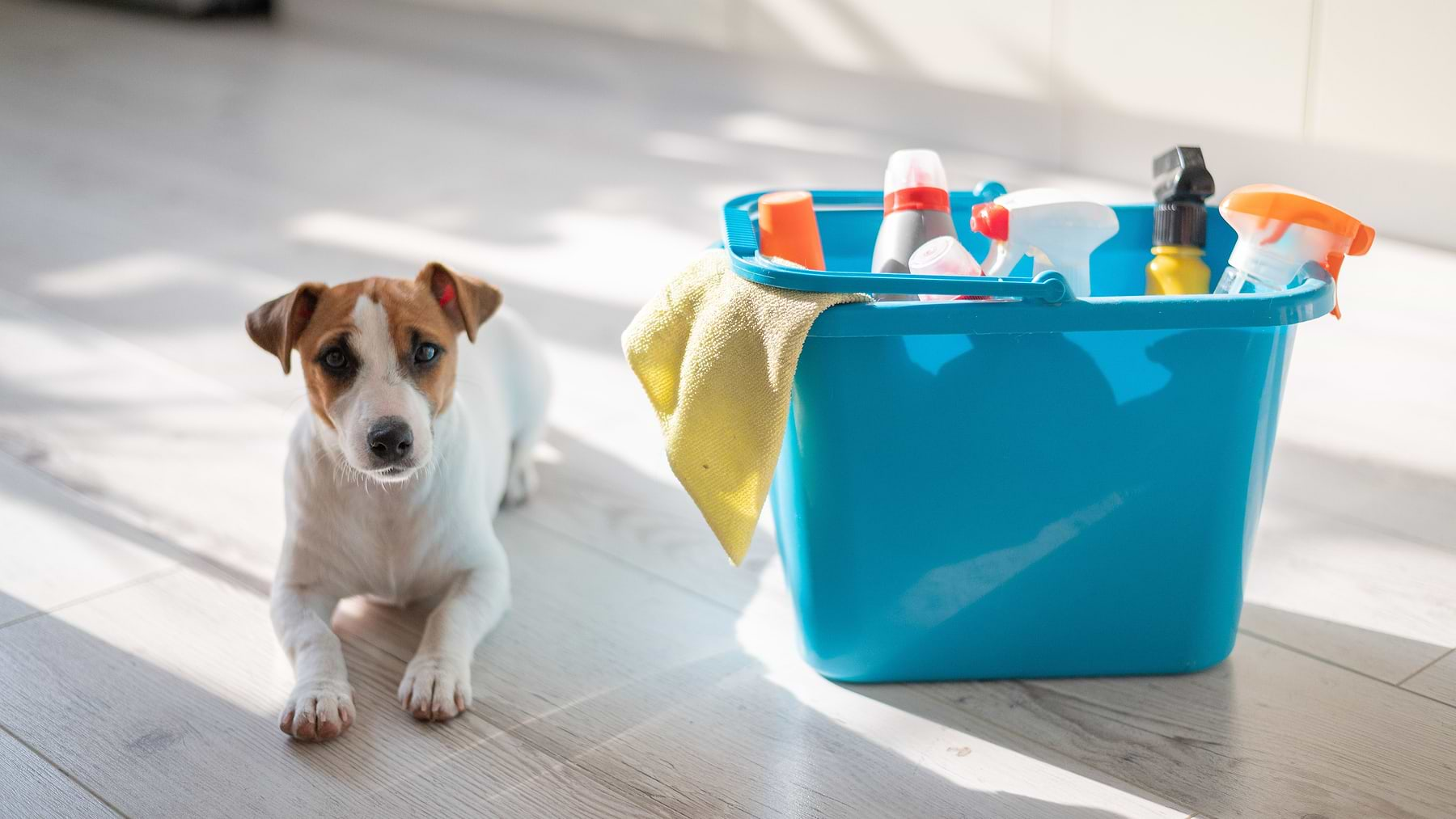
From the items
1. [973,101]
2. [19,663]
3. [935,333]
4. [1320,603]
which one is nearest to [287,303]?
[19,663]

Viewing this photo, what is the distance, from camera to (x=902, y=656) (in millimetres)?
1103

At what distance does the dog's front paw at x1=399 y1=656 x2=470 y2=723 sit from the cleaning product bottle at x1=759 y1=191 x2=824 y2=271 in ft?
1.38

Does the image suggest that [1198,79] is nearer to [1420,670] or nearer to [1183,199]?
[1183,199]

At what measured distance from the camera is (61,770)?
3.40 feet

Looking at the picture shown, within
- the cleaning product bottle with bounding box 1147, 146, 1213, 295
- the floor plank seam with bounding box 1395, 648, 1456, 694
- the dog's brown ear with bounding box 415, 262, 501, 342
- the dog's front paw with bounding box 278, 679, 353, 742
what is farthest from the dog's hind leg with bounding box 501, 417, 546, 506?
the floor plank seam with bounding box 1395, 648, 1456, 694

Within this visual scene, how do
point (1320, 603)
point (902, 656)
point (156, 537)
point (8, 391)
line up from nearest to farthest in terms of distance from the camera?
point (902, 656)
point (1320, 603)
point (156, 537)
point (8, 391)

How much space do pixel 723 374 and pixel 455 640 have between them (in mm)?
345

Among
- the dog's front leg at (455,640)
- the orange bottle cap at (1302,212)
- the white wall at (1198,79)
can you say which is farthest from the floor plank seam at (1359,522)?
the white wall at (1198,79)

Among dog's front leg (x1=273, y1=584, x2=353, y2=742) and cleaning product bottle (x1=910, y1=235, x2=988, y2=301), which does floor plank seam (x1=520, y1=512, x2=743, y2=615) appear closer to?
dog's front leg (x1=273, y1=584, x2=353, y2=742)

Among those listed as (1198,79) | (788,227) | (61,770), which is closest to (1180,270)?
(788,227)

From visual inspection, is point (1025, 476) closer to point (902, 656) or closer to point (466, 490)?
point (902, 656)

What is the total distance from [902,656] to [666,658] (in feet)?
0.67

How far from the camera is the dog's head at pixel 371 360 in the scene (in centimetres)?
110

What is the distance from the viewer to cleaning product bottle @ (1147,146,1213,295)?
1.10 meters
